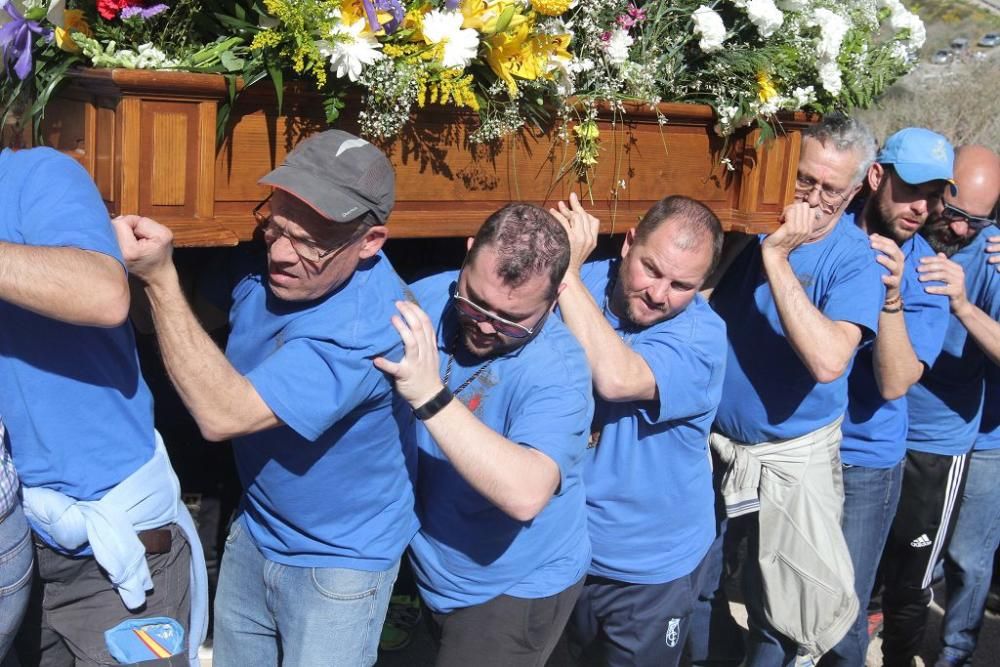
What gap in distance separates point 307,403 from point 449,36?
91 centimetres

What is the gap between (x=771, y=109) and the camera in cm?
320

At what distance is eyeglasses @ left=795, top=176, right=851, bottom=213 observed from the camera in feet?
11.5

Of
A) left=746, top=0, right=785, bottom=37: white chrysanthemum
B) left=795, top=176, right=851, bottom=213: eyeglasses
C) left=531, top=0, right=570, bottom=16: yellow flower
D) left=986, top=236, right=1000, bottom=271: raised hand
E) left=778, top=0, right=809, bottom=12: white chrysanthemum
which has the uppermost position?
left=778, top=0, right=809, bottom=12: white chrysanthemum

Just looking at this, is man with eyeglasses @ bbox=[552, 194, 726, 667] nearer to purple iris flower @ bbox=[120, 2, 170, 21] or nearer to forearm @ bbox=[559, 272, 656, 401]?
forearm @ bbox=[559, 272, 656, 401]

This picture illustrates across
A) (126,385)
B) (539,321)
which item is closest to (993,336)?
(539,321)

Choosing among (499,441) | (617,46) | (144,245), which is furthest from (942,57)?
(144,245)

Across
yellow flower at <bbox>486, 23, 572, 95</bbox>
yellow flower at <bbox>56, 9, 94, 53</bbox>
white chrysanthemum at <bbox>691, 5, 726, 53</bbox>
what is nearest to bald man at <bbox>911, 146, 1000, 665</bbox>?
white chrysanthemum at <bbox>691, 5, 726, 53</bbox>

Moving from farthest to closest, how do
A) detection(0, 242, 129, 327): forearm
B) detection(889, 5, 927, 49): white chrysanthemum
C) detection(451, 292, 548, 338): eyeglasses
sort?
detection(889, 5, 927, 49): white chrysanthemum, detection(451, 292, 548, 338): eyeglasses, detection(0, 242, 129, 327): forearm

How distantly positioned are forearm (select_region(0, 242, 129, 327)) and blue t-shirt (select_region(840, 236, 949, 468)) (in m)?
2.50

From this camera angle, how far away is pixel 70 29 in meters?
2.39

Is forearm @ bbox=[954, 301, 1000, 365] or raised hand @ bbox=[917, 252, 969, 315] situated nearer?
raised hand @ bbox=[917, 252, 969, 315]

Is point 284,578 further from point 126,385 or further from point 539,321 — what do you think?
point 539,321

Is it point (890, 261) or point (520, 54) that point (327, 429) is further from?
point (890, 261)

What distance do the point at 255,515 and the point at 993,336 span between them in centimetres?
259
